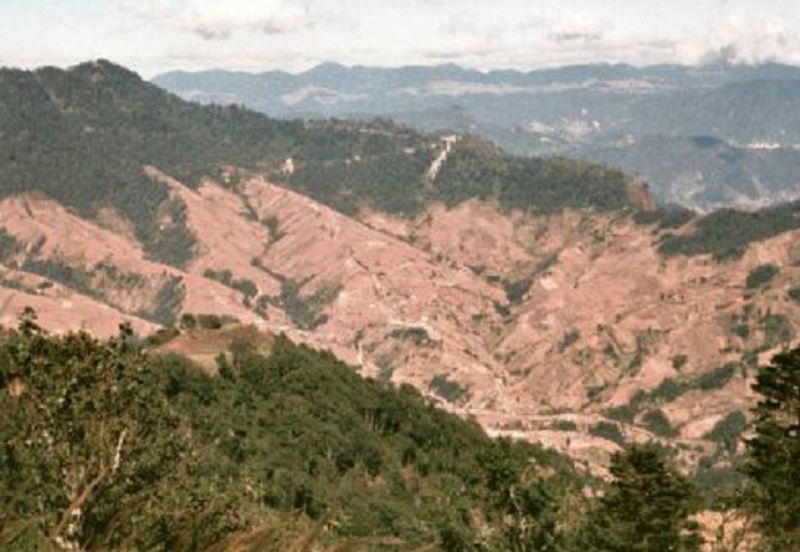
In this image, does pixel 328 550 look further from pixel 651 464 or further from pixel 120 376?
pixel 651 464

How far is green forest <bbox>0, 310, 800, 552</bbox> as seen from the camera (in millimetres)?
16359

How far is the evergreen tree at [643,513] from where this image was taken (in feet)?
232

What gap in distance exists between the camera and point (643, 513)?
74.2m

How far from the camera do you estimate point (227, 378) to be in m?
177

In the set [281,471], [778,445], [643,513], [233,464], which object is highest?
[778,445]

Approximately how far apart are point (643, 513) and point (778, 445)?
35.9ft

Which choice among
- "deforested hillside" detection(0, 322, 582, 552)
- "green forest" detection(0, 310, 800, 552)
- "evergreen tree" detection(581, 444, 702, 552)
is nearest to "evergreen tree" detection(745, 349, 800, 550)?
"green forest" detection(0, 310, 800, 552)

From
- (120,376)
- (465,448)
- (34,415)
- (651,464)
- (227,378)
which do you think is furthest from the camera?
(465,448)

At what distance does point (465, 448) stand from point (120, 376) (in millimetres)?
151588

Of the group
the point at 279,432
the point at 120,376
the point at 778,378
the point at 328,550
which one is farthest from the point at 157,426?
the point at 279,432

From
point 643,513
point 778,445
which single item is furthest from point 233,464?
point 778,445

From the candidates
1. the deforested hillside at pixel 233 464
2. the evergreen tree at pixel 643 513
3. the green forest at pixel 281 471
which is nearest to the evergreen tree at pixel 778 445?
the green forest at pixel 281 471

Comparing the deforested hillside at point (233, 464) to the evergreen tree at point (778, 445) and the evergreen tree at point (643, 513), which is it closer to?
the evergreen tree at point (643, 513)

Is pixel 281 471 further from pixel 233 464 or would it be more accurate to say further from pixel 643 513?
pixel 643 513
